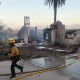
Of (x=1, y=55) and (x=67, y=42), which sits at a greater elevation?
(x=67, y=42)

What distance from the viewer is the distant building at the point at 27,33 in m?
16.6

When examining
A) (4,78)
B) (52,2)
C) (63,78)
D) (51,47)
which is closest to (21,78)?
(4,78)

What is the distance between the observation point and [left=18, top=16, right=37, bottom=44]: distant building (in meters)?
16.6

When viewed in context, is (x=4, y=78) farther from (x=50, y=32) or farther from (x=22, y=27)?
(x=22, y=27)

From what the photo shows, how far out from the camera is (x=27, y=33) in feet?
55.6

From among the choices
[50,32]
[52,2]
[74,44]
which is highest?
[52,2]

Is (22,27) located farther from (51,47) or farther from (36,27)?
(51,47)

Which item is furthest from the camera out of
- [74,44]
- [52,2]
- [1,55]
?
[52,2]

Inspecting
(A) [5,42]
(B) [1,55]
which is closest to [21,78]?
(B) [1,55]

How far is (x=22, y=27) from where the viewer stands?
16844mm

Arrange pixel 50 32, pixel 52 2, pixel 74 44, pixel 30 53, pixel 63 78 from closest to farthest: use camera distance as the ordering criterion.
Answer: pixel 63 78 < pixel 30 53 < pixel 74 44 < pixel 50 32 < pixel 52 2

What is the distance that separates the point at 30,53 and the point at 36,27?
262 inches

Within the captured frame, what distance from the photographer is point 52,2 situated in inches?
594

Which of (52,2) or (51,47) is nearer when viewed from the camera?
(51,47)
